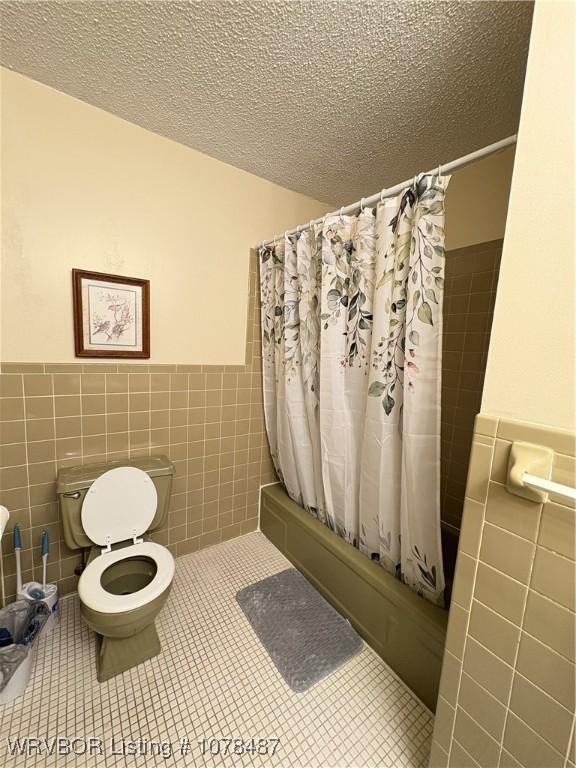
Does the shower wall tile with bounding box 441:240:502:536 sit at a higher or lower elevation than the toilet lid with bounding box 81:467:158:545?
higher

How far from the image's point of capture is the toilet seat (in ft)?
3.73

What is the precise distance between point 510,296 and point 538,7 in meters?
0.61

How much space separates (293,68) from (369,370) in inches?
46.0

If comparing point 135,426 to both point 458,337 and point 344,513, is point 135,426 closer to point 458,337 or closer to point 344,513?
point 344,513

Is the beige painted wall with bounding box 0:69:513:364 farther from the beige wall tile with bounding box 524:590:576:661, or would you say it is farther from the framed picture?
the beige wall tile with bounding box 524:590:576:661

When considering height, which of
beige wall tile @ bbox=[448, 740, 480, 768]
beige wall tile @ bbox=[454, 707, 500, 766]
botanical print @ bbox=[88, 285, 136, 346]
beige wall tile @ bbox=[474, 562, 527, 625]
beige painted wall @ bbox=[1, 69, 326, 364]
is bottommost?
beige wall tile @ bbox=[448, 740, 480, 768]

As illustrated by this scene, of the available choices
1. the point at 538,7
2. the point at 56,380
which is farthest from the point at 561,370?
the point at 56,380

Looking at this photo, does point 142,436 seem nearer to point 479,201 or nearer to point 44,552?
point 44,552

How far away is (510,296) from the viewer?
0.72 m

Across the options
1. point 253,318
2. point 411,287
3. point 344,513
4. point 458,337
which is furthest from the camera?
point 253,318

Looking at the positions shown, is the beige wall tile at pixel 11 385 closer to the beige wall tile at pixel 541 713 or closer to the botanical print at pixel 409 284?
the botanical print at pixel 409 284

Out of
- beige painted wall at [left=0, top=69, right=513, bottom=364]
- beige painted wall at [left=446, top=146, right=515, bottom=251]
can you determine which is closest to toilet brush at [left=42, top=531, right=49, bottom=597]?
beige painted wall at [left=0, top=69, right=513, bottom=364]

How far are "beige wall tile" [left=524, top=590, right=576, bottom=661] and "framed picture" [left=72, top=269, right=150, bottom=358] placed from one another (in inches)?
67.6

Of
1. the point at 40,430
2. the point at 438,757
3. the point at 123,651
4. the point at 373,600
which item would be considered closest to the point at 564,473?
the point at 438,757
